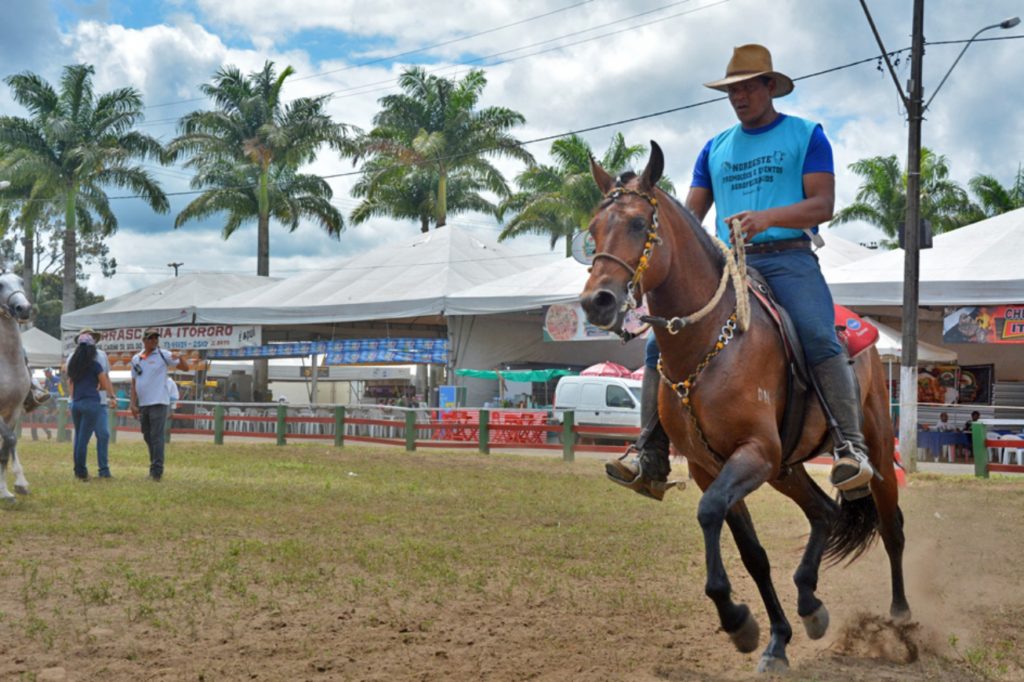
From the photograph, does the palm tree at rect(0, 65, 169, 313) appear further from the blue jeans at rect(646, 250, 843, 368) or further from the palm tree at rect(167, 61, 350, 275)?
the blue jeans at rect(646, 250, 843, 368)

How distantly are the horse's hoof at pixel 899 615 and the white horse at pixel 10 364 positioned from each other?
9020 mm

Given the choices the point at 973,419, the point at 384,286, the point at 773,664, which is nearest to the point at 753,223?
the point at 773,664

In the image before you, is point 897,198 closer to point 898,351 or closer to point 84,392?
point 898,351

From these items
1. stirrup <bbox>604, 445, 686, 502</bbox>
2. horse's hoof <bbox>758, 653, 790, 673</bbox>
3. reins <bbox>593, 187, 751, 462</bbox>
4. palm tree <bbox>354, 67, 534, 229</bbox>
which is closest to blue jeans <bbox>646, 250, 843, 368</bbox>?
reins <bbox>593, 187, 751, 462</bbox>

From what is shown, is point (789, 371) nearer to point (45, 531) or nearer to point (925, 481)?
point (45, 531)

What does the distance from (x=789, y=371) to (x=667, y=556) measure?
12.8 feet

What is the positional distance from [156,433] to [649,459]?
1065cm

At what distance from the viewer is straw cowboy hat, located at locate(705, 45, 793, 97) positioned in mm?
5820

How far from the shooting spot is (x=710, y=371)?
5.23 m

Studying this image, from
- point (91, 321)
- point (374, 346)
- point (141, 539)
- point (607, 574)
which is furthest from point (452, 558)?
point (91, 321)

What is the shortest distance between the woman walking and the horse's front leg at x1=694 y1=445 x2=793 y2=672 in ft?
36.3

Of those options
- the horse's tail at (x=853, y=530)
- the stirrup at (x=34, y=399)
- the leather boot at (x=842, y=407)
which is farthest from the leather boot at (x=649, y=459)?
the stirrup at (x=34, y=399)

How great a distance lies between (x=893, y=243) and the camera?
156ft

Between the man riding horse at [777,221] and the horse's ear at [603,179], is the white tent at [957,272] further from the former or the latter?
the horse's ear at [603,179]
